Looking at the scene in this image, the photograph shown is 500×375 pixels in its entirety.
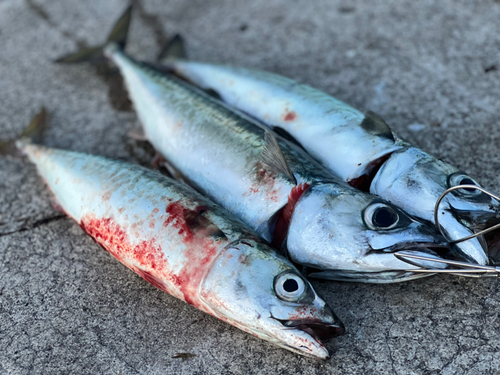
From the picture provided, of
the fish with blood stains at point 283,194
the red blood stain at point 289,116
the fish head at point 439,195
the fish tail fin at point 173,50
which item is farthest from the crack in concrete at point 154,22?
the fish head at point 439,195

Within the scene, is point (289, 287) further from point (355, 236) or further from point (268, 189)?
point (268, 189)

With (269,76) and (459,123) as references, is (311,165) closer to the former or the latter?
(269,76)

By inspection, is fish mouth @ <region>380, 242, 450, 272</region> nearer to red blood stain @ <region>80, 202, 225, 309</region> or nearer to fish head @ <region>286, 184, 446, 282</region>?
fish head @ <region>286, 184, 446, 282</region>

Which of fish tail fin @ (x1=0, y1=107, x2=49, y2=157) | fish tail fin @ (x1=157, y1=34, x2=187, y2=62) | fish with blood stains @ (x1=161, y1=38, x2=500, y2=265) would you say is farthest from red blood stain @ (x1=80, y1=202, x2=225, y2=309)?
fish tail fin @ (x1=157, y1=34, x2=187, y2=62)

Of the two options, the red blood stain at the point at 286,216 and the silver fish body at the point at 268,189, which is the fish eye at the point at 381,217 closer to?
the silver fish body at the point at 268,189

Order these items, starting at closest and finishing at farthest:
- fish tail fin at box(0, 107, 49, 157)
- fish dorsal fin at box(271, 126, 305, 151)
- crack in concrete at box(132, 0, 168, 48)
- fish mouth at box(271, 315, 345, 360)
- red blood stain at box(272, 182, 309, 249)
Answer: fish mouth at box(271, 315, 345, 360)
red blood stain at box(272, 182, 309, 249)
fish dorsal fin at box(271, 126, 305, 151)
fish tail fin at box(0, 107, 49, 157)
crack in concrete at box(132, 0, 168, 48)

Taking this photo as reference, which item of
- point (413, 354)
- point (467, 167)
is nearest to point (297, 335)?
point (413, 354)

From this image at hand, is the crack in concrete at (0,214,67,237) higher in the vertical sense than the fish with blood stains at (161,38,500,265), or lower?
lower
